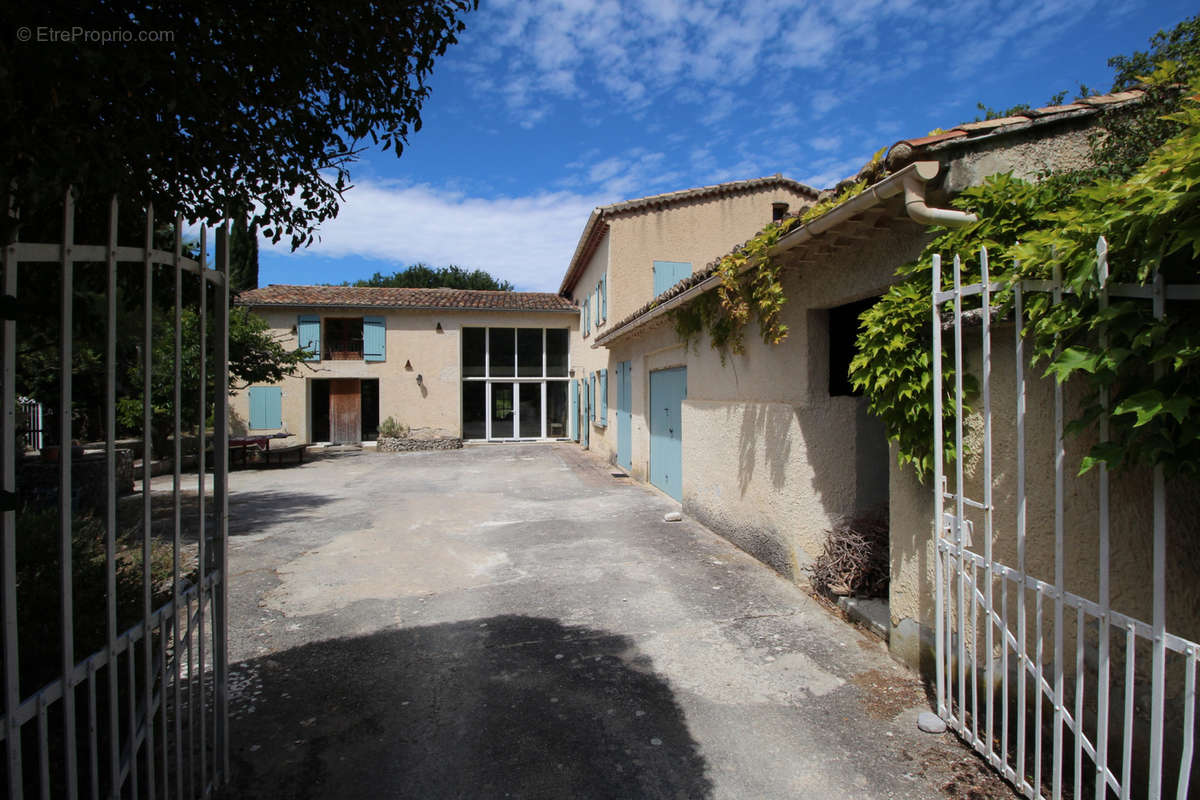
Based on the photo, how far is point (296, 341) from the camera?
20.0 meters

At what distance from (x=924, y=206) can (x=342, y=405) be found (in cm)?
2030

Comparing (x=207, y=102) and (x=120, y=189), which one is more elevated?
(x=207, y=102)

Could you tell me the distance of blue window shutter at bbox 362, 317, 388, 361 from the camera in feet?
66.1

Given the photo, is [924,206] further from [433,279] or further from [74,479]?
[433,279]

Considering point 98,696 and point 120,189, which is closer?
point 120,189

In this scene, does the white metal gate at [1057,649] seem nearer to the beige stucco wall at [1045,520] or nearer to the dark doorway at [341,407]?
the beige stucco wall at [1045,520]

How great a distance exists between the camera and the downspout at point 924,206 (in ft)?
10.2

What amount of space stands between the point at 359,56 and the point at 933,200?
117 inches

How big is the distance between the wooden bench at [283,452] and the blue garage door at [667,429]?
990cm

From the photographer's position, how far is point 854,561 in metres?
4.76

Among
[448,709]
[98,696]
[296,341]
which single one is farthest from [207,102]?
[296,341]

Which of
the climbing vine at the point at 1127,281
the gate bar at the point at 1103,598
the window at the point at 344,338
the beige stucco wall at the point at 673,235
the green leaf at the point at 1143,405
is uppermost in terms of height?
the beige stucco wall at the point at 673,235

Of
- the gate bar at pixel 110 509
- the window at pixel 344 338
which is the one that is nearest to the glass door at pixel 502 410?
the window at pixel 344 338

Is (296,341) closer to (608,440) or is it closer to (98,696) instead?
(608,440)
